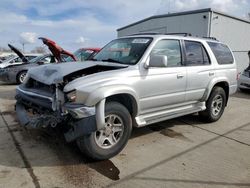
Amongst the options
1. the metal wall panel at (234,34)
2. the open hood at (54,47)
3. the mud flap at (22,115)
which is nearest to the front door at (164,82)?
the mud flap at (22,115)

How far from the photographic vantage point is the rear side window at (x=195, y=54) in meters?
5.46

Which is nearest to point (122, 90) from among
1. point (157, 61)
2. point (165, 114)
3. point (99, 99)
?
point (99, 99)

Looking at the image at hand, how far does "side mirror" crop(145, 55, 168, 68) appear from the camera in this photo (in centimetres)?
441

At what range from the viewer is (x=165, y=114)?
501 cm

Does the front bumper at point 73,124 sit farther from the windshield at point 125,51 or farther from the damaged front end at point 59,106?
the windshield at point 125,51

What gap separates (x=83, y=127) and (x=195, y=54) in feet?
10.5

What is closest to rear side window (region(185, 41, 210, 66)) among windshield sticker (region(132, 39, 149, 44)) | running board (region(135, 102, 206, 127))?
running board (region(135, 102, 206, 127))

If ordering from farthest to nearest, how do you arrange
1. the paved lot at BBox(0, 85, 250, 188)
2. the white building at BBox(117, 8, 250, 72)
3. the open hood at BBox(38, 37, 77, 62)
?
the white building at BBox(117, 8, 250, 72), the open hood at BBox(38, 37, 77, 62), the paved lot at BBox(0, 85, 250, 188)

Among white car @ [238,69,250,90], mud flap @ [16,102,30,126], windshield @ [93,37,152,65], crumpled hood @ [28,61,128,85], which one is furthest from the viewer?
white car @ [238,69,250,90]

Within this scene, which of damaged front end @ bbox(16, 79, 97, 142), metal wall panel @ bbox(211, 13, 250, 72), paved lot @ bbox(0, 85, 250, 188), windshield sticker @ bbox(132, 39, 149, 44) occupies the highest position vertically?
metal wall panel @ bbox(211, 13, 250, 72)

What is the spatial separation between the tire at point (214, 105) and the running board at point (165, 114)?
25 centimetres

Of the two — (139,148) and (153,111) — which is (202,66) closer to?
(153,111)

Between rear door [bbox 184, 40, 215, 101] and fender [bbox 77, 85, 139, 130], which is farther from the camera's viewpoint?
rear door [bbox 184, 40, 215, 101]

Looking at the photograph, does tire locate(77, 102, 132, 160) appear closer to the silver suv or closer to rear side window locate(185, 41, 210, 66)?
the silver suv
